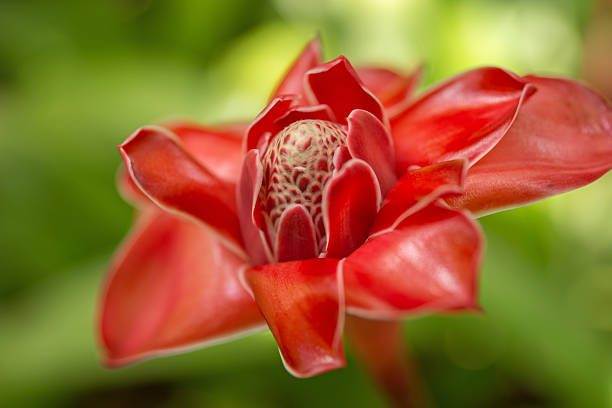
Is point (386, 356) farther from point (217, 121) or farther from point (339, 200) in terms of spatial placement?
point (217, 121)

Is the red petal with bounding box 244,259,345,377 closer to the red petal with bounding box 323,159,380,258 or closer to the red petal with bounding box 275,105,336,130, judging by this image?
the red petal with bounding box 323,159,380,258

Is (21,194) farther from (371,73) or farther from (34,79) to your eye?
(371,73)

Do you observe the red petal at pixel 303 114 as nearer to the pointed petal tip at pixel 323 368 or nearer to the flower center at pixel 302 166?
the flower center at pixel 302 166

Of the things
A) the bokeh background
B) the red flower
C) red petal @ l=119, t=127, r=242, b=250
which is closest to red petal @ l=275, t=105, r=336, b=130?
the red flower

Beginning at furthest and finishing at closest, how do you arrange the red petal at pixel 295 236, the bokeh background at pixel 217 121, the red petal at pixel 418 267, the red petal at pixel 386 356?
the bokeh background at pixel 217 121
the red petal at pixel 386 356
the red petal at pixel 295 236
the red petal at pixel 418 267

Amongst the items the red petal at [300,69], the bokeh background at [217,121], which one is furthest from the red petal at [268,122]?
the bokeh background at [217,121]

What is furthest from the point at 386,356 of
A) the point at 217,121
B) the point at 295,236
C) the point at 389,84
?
the point at 217,121
